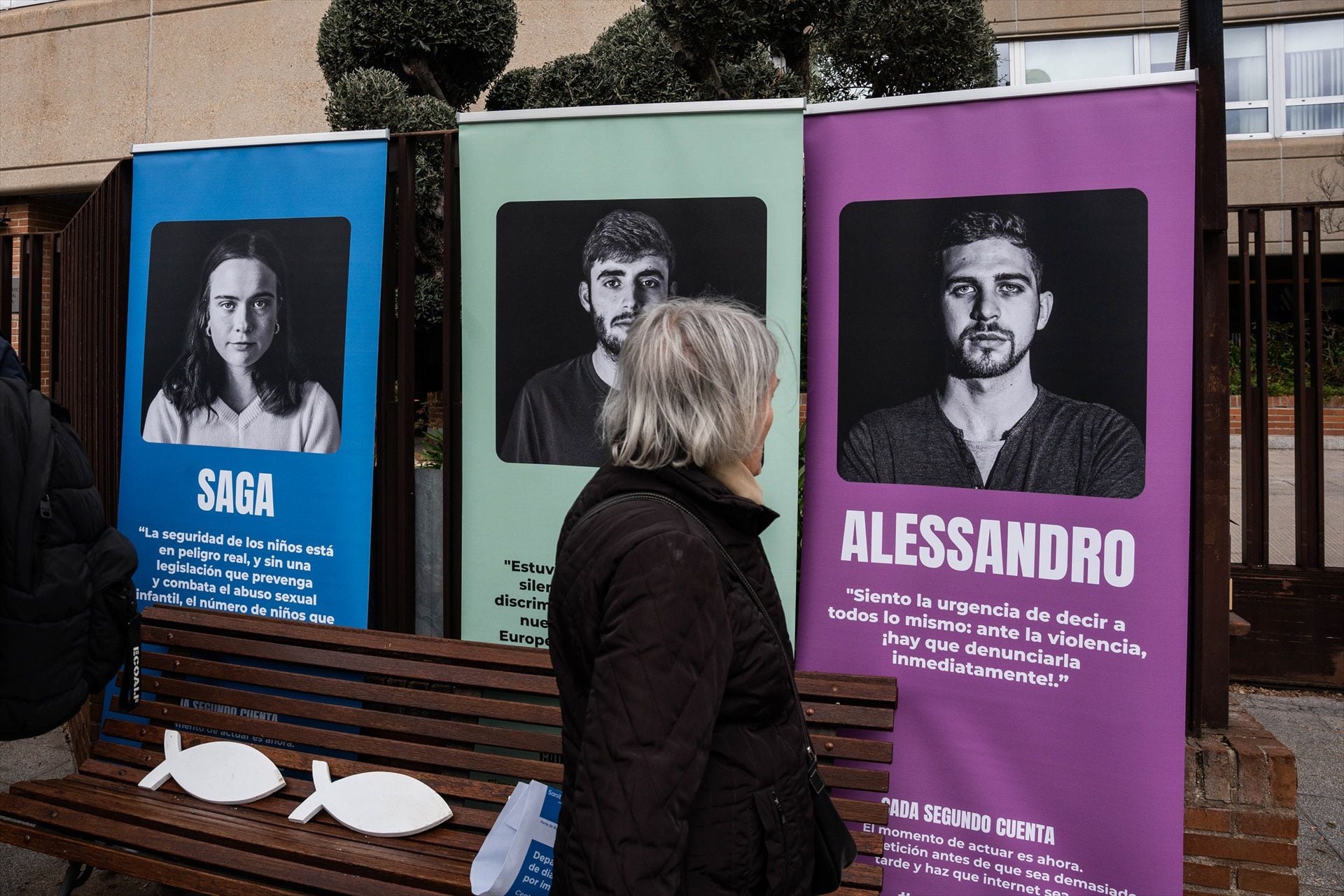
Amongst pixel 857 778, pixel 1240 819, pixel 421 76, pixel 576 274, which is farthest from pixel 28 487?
pixel 421 76

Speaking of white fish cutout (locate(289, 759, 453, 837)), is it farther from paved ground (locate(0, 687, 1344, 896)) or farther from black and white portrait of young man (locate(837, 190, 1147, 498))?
black and white portrait of young man (locate(837, 190, 1147, 498))

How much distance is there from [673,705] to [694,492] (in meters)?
0.36

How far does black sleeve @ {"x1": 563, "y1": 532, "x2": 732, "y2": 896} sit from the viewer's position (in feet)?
4.99

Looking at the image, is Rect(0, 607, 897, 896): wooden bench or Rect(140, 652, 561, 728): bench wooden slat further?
Rect(140, 652, 561, 728): bench wooden slat

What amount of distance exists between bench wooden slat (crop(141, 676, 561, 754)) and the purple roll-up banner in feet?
3.12

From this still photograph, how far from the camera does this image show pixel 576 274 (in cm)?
351

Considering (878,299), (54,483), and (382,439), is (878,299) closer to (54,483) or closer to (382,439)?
(382,439)

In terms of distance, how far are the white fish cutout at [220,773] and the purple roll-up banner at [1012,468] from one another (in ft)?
6.21

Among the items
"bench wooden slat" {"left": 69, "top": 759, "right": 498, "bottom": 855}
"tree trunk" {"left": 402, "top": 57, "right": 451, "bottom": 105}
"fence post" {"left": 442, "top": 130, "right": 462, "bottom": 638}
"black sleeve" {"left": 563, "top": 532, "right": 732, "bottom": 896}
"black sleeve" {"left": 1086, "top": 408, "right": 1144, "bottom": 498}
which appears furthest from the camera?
"tree trunk" {"left": 402, "top": 57, "right": 451, "bottom": 105}

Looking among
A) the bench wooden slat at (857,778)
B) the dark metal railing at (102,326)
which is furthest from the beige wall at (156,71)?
the bench wooden slat at (857,778)

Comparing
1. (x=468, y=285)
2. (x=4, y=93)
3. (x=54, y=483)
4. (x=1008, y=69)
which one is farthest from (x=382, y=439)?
(x=1008, y=69)

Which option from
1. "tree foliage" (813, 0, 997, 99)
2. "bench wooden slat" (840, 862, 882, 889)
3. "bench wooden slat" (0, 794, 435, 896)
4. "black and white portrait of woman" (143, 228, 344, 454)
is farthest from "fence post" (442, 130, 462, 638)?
"tree foliage" (813, 0, 997, 99)

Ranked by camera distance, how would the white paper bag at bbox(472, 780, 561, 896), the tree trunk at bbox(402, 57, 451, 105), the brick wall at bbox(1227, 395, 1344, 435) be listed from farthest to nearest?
the brick wall at bbox(1227, 395, 1344, 435)
the tree trunk at bbox(402, 57, 451, 105)
the white paper bag at bbox(472, 780, 561, 896)

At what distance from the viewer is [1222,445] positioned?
321cm
